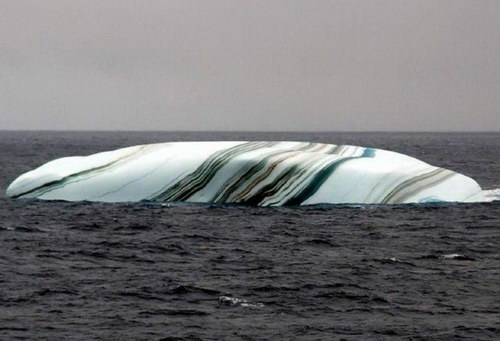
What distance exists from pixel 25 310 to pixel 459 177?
947 inches

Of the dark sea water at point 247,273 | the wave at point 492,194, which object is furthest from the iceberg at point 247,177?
the wave at point 492,194

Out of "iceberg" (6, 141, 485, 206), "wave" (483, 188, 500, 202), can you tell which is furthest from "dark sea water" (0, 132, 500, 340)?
"wave" (483, 188, 500, 202)

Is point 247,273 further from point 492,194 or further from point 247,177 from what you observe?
point 492,194

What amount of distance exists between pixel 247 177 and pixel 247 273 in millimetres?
12968

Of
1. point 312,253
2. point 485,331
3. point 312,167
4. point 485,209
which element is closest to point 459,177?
point 485,209

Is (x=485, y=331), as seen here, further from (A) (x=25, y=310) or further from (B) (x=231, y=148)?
(B) (x=231, y=148)

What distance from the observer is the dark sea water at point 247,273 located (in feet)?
69.4

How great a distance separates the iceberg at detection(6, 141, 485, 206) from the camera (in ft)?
131

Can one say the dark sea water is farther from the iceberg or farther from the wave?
the wave

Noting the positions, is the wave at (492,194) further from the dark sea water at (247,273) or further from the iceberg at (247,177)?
the dark sea water at (247,273)

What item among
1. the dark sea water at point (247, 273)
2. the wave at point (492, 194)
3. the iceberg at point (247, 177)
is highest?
the iceberg at point (247, 177)

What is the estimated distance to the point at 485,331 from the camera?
824 inches

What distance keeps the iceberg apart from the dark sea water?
1.97ft

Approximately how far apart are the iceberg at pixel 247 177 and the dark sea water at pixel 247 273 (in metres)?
0.60
